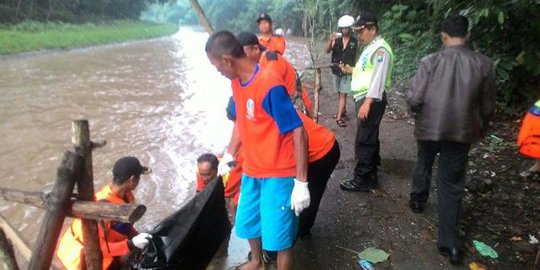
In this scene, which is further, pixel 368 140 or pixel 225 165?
pixel 368 140

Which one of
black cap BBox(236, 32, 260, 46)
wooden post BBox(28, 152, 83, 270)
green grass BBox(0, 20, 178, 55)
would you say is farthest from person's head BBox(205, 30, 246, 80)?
green grass BBox(0, 20, 178, 55)

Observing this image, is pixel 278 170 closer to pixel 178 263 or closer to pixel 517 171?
pixel 178 263

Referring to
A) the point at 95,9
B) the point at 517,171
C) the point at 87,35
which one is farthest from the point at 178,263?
the point at 95,9

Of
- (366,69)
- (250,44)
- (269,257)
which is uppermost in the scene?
(250,44)

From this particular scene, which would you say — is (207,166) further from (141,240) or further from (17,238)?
(17,238)

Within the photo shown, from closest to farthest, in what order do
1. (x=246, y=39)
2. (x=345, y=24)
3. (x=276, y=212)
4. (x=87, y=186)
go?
(x=87, y=186), (x=276, y=212), (x=246, y=39), (x=345, y=24)

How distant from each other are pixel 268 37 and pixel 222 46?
424 centimetres

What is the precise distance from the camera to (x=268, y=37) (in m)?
6.29

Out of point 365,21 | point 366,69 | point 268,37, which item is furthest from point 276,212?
point 268,37

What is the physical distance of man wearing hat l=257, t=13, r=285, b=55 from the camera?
6.05 meters

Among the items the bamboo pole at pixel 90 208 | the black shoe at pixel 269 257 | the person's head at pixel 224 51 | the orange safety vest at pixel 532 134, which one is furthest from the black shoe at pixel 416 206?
the bamboo pole at pixel 90 208

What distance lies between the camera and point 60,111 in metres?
9.76

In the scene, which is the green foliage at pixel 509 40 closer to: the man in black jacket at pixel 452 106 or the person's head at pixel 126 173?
the man in black jacket at pixel 452 106

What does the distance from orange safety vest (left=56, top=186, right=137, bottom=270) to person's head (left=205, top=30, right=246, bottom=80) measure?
4.41 feet
